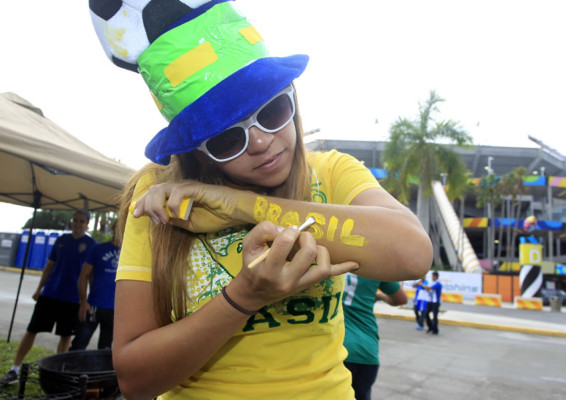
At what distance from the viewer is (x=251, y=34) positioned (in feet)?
4.12

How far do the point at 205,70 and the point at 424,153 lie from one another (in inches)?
957

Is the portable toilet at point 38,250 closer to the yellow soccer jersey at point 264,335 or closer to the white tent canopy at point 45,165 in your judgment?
the white tent canopy at point 45,165

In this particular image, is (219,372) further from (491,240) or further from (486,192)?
(491,240)

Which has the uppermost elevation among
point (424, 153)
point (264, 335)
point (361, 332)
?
point (424, 153)

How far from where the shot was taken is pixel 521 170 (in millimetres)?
34250

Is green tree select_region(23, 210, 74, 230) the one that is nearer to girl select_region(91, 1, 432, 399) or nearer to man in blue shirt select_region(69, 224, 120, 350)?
man in blue shirt select_region(69, 224, 120, 350)

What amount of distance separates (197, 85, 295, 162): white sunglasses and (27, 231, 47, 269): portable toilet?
2630cm

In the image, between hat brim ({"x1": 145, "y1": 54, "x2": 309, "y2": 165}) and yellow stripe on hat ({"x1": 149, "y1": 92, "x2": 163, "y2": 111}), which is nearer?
hat brim ({"x1": 145, "y1": 54, "x2": 309, "y2": 165})

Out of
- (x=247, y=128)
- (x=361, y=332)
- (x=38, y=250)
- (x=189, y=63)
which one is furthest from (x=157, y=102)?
(x=38, y=250)

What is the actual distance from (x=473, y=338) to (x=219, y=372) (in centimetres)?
1153

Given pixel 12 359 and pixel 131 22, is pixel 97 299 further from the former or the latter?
pixel 131 22

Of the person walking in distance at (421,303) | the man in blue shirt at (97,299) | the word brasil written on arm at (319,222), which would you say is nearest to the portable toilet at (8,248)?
the man in blue shirt at (97,299)

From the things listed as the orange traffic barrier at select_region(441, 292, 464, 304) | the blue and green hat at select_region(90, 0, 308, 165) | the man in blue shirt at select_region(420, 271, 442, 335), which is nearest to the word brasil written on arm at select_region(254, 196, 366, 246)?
the blue and green hat at select_region(90, 0, 308, 165)

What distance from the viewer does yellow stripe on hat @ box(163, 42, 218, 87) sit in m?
1.16
